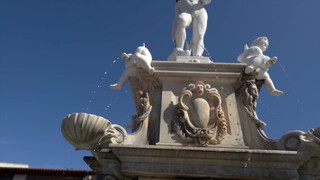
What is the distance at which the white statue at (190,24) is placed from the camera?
555 centimetres

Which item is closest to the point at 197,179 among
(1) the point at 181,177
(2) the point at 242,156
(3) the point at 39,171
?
(1) the point at 181,177

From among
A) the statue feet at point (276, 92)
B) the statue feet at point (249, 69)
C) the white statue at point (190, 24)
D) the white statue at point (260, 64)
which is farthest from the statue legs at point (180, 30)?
the statue feet at point (276, 92)

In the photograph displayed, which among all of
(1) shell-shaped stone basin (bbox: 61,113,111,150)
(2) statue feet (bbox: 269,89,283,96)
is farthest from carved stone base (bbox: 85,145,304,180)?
(2) statue feet (bbox: 269,89,283,96)

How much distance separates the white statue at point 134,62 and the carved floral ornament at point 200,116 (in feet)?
2.70

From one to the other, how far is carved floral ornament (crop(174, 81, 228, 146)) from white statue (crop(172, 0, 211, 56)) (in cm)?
145

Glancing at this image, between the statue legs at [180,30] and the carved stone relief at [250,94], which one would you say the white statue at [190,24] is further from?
the carved stone relief at [250,94]

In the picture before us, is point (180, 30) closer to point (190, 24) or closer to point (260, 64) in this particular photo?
point (190, 24)

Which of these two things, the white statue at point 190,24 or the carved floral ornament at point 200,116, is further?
the white statue at point 190,24

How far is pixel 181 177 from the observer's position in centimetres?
346

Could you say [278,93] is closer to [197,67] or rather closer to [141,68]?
[197,67]

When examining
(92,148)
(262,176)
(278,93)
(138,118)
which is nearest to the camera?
(262,176)

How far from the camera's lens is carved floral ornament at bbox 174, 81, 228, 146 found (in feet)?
12.3

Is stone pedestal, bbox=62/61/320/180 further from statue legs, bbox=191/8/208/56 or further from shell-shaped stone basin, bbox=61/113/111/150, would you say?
statue legs, bbox=191/8/208/56

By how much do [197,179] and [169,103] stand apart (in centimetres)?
130
